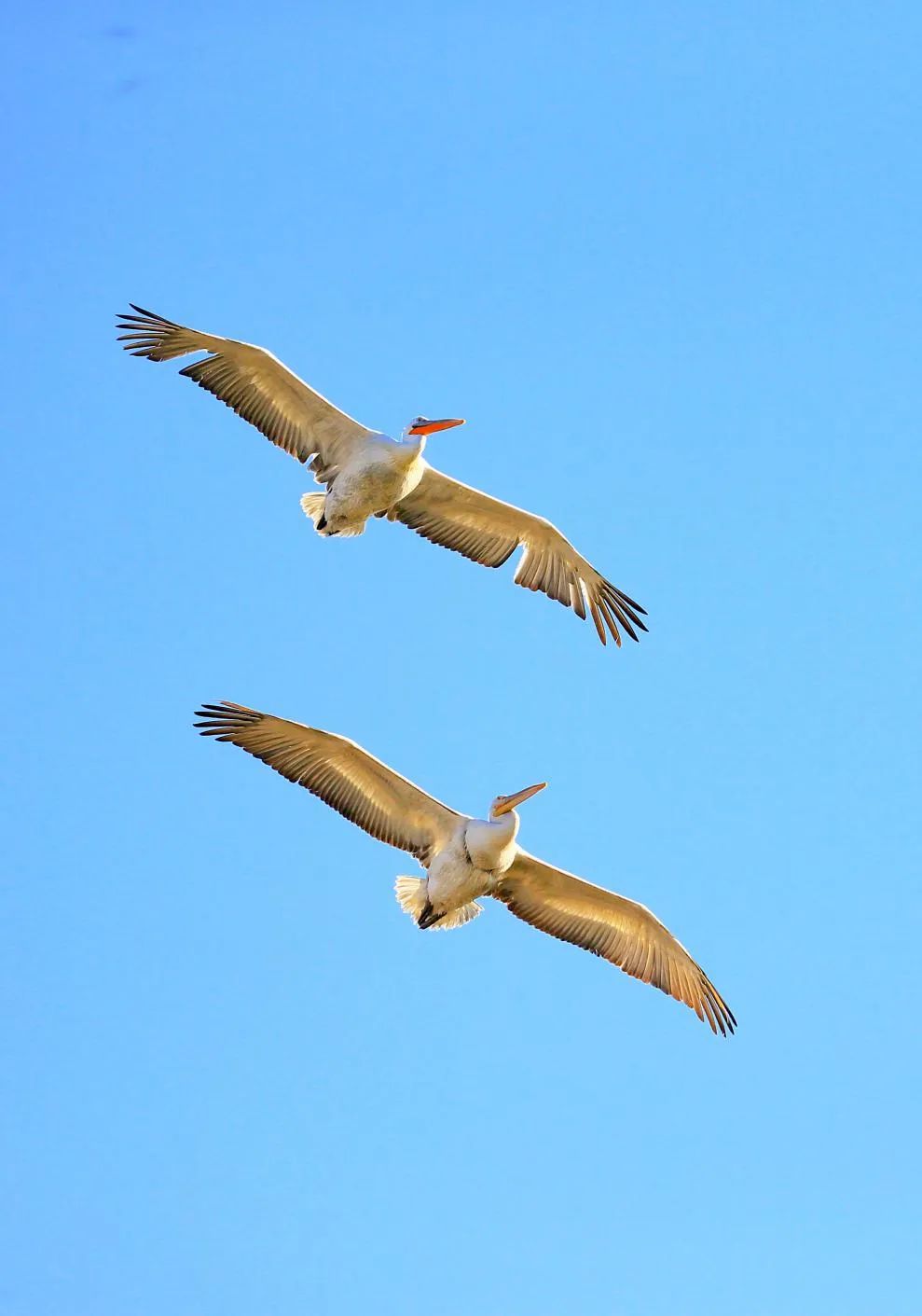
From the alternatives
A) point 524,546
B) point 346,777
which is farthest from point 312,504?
point 346,777

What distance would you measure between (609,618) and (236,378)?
321 cm

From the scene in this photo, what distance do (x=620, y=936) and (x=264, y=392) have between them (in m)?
4.52

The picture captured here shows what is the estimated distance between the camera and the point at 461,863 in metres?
11.9

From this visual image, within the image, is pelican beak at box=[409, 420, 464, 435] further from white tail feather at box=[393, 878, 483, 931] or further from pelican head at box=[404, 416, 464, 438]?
white tail feather at box=[393, 878, 483, 931]

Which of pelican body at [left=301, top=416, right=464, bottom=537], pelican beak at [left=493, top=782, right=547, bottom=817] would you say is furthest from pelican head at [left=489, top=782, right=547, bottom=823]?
pelican body at [left=301, top=416, right=464, bottom=537]

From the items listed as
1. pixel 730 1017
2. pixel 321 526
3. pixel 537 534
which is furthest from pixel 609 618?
pixel 730 1017

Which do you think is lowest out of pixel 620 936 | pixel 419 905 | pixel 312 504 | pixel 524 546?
pixel 419 905

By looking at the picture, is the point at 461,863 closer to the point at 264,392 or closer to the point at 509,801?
the point at 509,801

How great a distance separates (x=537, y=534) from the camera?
46.0 feet

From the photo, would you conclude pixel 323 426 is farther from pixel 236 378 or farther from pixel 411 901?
pixel 411 901

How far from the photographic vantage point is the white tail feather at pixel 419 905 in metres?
12.4

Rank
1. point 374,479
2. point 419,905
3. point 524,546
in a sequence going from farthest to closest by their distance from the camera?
point 524,546 < point 374,479 < point 419,905

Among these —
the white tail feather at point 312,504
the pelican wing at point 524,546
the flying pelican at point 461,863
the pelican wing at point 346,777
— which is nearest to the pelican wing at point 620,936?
the flying pelican at point 461,863

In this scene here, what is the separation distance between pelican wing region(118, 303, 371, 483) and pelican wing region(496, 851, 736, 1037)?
3.32m
